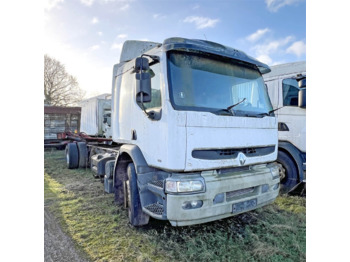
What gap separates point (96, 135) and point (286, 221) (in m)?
6.96

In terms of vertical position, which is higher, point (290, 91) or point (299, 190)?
point (290, 91)

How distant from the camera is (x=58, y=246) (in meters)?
2.74

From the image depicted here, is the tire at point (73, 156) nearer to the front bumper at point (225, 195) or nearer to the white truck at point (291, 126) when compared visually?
the front bumper at point (225, 195)

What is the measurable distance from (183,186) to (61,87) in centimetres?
1264

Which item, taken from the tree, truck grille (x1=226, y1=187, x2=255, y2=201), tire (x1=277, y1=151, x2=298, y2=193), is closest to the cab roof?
truck grille (x1=226, y1=187, x2=255, y2=201)

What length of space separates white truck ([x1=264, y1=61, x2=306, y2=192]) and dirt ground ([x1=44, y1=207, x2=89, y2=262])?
13.3 ft

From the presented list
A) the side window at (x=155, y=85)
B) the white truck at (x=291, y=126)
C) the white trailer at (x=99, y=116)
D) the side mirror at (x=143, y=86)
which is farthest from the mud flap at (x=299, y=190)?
the white trailer at (x=99, y=116)

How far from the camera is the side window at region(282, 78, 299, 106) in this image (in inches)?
186

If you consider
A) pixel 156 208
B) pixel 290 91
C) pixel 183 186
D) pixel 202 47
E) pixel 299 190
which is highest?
pixel 202 47

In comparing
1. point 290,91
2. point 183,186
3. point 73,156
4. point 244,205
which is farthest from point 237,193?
point 73,156

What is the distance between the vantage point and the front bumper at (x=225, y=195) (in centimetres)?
235

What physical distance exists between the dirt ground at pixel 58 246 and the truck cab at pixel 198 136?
2.57ft

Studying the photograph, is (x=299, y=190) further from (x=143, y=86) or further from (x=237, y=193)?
(x=143, y=86)

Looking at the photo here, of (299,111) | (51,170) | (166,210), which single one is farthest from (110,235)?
(51,170)
